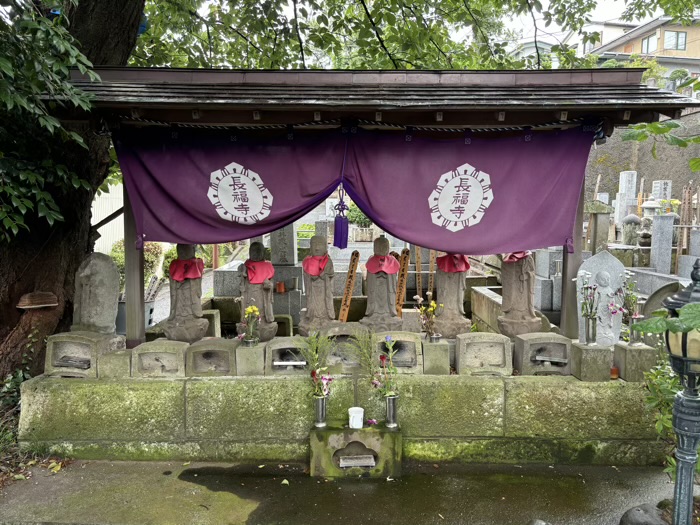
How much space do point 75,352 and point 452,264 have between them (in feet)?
15.4

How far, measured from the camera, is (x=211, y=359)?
5539 millimetres

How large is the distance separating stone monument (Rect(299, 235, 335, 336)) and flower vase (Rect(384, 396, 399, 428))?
1.68m

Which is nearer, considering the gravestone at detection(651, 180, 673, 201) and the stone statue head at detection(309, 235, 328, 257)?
the stone statue head at detection(309, 235, 328, 257)

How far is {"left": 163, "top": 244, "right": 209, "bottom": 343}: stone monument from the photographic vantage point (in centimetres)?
615

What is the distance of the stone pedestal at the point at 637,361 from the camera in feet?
16.9

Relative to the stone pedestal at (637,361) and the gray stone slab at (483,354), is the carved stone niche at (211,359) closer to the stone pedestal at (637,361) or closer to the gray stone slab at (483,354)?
the gray stone slab at (483,354)

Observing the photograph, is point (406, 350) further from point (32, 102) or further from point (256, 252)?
point (32, 102)

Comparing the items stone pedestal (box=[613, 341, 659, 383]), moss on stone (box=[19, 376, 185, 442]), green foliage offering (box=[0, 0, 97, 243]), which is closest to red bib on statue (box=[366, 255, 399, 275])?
moss on stone (box=[19, 376, 185, 442])

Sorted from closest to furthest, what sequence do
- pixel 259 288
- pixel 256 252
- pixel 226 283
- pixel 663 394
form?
pixel 663 394, pixel 259 288, pixel 256 252, pixel 226 283

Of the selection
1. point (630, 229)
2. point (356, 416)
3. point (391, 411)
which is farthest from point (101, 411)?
point (630, 229)

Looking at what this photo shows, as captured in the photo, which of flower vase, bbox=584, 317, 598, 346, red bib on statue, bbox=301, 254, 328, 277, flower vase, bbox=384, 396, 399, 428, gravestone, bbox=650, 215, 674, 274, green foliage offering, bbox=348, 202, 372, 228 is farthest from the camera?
green foliage offering, bbox=348, 202, 372, 228

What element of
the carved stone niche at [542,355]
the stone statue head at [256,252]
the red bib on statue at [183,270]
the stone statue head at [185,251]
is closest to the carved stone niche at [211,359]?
the red bib on statue at [183,270]

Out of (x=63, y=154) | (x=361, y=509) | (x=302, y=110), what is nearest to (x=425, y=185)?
(x=302, y=110)

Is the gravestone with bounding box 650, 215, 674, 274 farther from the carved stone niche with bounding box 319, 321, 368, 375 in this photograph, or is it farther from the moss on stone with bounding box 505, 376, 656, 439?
the carved stone niche with bounding box 319, 321, 368, 375
